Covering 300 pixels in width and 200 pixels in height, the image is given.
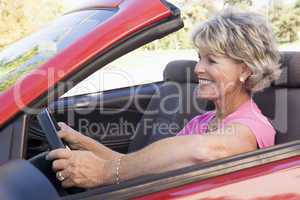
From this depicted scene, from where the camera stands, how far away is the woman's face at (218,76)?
7.06ft

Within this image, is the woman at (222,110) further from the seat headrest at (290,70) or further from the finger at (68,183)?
the seat headrest at (290,70)

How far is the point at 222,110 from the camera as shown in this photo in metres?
2.29

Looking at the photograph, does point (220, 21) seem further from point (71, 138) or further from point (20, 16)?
point (20, 16)

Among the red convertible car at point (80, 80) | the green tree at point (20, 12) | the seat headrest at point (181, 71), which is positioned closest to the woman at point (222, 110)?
the red convertible car at point (80, 80)

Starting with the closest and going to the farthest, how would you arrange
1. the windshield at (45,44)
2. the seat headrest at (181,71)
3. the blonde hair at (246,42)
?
the windshield at (45,44) → the blonde hair at (246,42) → the seat headrest at (181,71)

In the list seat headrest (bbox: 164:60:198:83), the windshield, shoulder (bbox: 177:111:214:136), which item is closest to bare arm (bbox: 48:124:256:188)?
the windshield

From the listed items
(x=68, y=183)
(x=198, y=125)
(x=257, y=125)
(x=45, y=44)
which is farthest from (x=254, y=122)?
(x=45, y=44)

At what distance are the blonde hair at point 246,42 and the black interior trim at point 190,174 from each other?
53 centimetres

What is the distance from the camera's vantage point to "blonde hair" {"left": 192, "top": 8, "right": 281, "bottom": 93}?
2133 mm

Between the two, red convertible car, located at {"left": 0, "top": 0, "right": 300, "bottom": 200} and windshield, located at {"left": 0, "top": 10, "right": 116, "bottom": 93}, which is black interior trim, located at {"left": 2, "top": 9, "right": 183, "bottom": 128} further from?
windshield, located at {"left": 0, "top": 10, "right": 116, "bottom": 93}

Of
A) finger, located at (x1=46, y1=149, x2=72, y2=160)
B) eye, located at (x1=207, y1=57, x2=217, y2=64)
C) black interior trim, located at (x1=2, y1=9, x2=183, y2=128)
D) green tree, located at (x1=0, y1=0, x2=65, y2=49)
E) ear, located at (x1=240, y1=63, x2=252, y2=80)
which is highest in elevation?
green tree, located at (x1=0, y1=0, x2=65, y2=49)

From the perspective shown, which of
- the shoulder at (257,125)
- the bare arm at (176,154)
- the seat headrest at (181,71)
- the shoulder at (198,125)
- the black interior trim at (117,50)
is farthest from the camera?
the seat headrest at (181,71)

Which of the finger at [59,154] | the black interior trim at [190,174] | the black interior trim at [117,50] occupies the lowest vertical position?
the black interior trim at [190,174]

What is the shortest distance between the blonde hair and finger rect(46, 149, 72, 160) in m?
0.80
